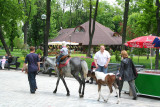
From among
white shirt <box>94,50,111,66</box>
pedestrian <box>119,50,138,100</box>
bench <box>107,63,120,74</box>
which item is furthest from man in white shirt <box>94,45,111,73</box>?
bench <box>107,63,120,74</box>

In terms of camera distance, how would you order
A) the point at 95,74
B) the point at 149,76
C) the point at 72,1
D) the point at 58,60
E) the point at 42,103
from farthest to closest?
the point at 72,1
the point at 58,60
the point at 149,76
the point at 95,74
the point at 42,103

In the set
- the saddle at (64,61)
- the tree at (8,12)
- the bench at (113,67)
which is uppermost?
the tree at (8,12)

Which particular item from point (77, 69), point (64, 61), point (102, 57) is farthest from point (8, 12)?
point (77, 69)

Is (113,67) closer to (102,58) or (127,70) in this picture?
(102,58)

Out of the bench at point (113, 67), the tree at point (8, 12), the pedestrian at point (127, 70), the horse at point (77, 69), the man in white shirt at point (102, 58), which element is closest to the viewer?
the pedestrian at point (127, 70)

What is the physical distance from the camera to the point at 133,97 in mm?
9461

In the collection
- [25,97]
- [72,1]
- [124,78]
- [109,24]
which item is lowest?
[25,97]

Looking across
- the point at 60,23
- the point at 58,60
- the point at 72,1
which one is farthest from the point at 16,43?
the point at 58,60

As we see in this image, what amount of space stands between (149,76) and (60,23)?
70.5m

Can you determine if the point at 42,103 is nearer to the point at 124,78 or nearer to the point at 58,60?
the point at 58,60

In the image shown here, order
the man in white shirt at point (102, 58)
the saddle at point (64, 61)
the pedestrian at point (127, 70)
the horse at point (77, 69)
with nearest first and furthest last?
the pedestrian at point (127, 70), the horse at point (77, 69), the saddle at point (64, 61), the man in white shirt at point (102, 58)

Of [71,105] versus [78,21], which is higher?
[78,21]

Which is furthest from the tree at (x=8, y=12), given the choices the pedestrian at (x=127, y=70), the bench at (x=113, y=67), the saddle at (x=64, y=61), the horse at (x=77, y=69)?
the pedestrian at (x=127, y=70)

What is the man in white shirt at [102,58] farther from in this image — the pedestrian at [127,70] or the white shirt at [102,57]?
the pedestrian at [127,70]
